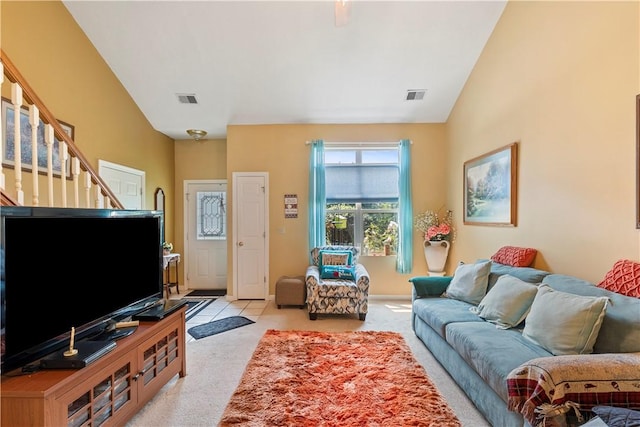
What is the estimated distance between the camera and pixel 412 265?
4719 millimetres

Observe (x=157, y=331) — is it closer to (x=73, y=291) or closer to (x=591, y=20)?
(x=73, y=291)

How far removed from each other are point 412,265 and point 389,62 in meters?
2.96

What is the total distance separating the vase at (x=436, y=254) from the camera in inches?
175

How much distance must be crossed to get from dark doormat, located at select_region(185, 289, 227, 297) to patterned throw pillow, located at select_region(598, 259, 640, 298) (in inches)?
189

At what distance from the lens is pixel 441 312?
2.75 m

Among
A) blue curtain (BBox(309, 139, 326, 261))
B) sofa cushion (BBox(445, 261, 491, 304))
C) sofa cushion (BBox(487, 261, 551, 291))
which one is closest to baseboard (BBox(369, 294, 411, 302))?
blue curtain (BBox(309, 139, 326, 261))

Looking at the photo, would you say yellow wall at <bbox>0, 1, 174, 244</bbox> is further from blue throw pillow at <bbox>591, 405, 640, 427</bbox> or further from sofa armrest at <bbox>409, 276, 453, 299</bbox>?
blue throw pillow at <bbox>591, 405, 640, 427</bbox>

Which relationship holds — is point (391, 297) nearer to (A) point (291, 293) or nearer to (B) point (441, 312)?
(A) point (291, 293)

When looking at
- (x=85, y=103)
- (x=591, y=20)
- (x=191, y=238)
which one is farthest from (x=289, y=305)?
(x=591, y=20)

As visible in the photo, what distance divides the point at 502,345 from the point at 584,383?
617 mm

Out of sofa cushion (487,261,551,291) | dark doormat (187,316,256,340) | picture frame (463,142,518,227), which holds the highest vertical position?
picture frame (463,142,518,227)

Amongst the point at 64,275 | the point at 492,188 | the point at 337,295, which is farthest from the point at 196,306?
the point at 492,188

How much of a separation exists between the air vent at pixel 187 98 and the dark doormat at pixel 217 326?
123 inches

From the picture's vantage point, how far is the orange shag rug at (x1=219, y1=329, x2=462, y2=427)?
6.38ft
